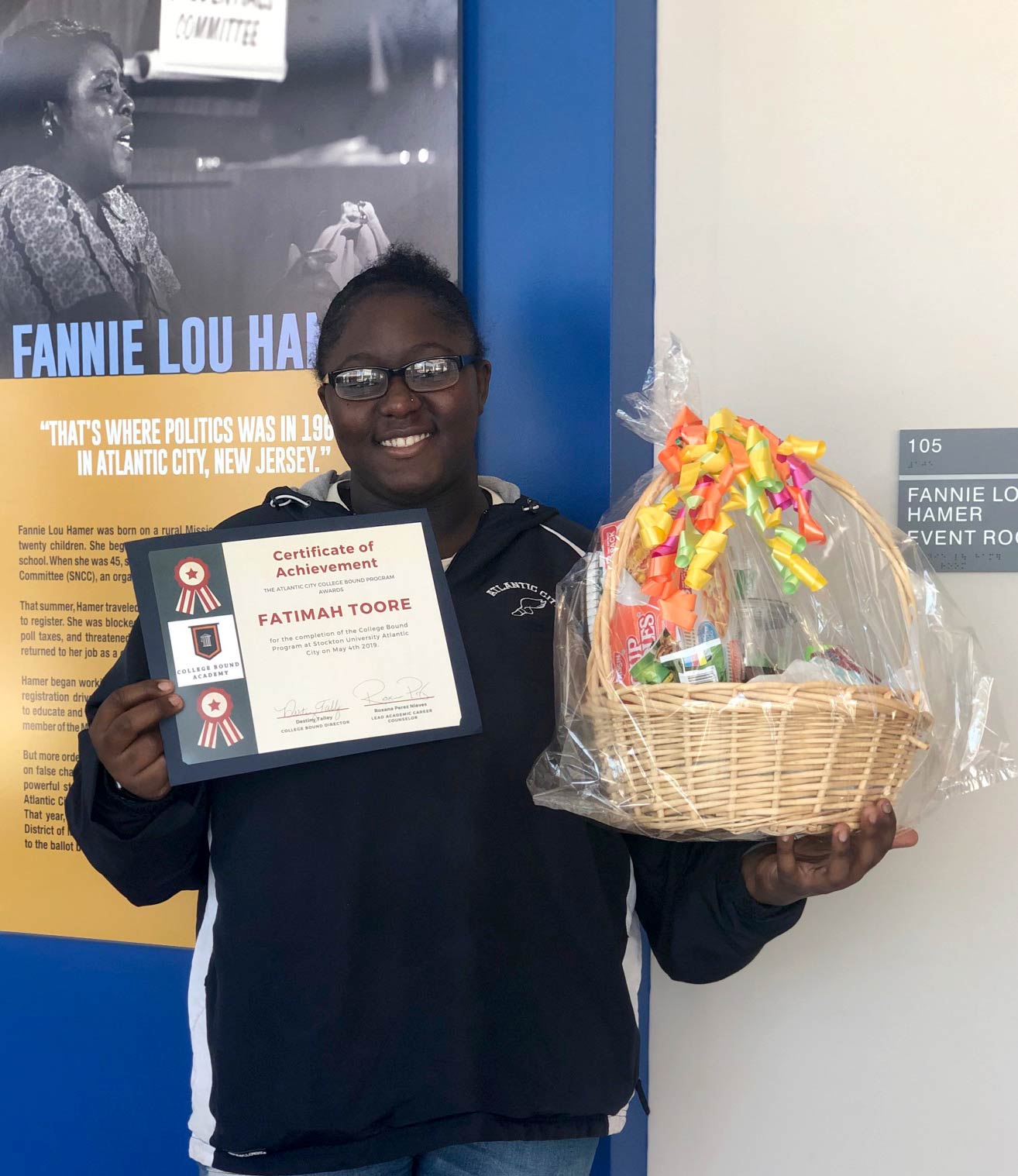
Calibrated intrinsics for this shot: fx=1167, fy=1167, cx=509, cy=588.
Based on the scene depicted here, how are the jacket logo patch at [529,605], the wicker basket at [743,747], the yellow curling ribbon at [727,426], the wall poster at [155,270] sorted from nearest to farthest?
the wicker basket at [743,747] → the yellow curling ribbon at [727,426] → the jacket logo patch at [529,605] → the wall poster at [155,270]

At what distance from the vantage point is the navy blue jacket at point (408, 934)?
131 centimetres

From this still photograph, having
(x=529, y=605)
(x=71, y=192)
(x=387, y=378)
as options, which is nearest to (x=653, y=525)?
(x=529, y=605)

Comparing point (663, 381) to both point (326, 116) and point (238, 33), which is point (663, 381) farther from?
point (238, 33)

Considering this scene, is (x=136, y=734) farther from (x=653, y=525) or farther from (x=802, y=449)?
(x=802, y=449)

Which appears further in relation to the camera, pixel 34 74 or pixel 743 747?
pixel 34 74

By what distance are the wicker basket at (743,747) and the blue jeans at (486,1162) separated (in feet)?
1.43

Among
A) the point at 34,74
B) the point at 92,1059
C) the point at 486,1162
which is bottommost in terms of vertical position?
the point at 92,1059

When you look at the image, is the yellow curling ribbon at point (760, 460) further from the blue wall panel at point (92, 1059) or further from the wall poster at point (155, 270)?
the blue wall panel at point (92, 1059)

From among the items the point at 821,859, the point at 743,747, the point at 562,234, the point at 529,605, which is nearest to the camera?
the point at 743,747

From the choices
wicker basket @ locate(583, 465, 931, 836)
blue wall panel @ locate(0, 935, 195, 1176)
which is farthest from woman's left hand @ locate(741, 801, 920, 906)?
blue wall panel @ locate(0, 935, 195, 1176)

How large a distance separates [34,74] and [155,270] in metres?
0.42

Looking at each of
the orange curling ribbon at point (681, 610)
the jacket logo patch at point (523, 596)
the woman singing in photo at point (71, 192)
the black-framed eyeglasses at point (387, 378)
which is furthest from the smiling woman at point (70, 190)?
the orange curling ribbon at point (681, 610)

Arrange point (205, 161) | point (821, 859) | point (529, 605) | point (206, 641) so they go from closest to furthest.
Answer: point (821, 859) → point (206, 641) → point (529, 605) → point (205, 161)
